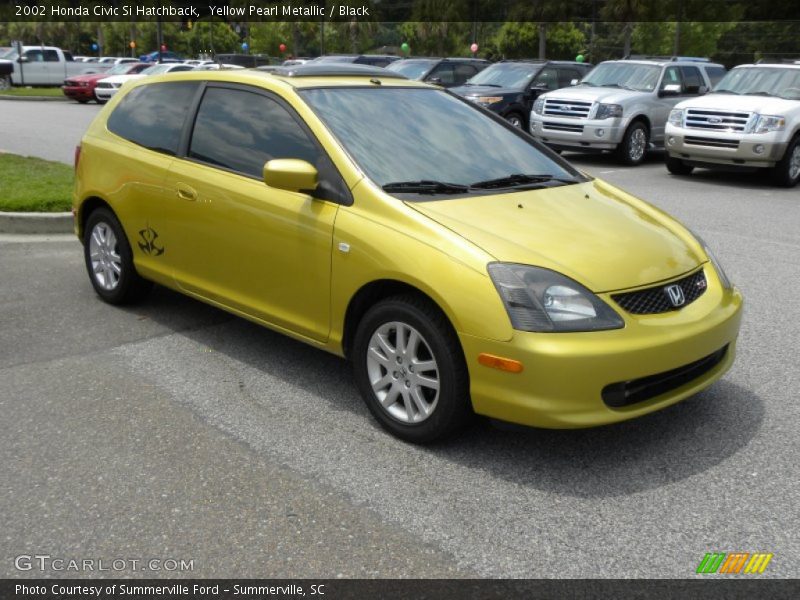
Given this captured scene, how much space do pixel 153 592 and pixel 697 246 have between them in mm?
3168

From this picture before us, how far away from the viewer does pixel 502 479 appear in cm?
373

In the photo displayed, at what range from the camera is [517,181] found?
4723 millimetres

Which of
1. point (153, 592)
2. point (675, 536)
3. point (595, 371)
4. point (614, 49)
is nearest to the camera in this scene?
point (153, 592)

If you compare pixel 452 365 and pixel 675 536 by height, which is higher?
pixel 452 365

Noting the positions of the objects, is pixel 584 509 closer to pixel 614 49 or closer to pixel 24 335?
pixel 24 335

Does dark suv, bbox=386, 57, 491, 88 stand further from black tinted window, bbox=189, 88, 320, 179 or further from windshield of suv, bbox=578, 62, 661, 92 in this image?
black tinted window, bbox=189, 88, 320, 179

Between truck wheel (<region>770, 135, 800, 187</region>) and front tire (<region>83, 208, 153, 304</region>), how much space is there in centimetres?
1043

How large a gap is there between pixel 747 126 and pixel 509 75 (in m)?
6.64

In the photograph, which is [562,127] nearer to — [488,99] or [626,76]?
[626,76]

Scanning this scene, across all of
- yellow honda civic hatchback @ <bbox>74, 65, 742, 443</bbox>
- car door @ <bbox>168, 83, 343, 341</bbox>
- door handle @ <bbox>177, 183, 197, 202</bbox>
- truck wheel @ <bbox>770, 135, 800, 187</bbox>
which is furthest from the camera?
truck wheel @ <bbox>770, 135, 800, 187</bbox>

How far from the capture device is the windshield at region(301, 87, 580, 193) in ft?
14.6

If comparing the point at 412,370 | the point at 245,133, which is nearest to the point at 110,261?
the point at 245,133

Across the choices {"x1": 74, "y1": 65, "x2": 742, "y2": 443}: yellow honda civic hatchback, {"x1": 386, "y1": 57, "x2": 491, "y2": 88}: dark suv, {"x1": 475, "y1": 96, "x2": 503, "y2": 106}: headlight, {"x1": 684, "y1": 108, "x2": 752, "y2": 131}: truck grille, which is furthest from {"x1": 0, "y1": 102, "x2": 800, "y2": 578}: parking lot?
{"x1": 386, "y1": 57, "x2": 491, "y2": 88}: dark suv

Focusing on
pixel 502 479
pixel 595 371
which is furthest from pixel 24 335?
pixel 595 371
